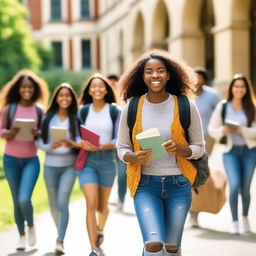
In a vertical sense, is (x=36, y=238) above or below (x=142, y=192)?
below

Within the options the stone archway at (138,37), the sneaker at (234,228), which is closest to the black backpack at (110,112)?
the sneaker at (234,228)

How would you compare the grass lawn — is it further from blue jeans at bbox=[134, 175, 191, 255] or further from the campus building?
the campus building

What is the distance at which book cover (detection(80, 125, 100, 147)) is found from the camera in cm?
679

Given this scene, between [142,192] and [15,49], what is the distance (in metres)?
22.9

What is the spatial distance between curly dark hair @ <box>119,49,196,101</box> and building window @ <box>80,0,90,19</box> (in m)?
49.2

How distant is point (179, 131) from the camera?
4.72 meters

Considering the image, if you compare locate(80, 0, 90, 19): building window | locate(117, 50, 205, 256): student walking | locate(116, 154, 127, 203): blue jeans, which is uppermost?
locate(80, 0, 90, 19): building window

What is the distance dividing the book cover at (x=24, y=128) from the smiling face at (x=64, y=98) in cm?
34

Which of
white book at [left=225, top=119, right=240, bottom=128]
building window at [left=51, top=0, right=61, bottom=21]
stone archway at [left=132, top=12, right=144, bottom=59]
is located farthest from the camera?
building window at [left=51, top=0, right=61, bottom=21]

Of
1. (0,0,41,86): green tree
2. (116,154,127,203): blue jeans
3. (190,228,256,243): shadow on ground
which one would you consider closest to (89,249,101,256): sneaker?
(190,228,256,243): shadow on ground

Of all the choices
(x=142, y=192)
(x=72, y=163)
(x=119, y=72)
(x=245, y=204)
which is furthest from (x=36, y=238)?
(x=119, y=72)

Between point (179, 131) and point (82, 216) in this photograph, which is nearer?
point (179, 131)

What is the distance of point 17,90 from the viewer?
298 inches

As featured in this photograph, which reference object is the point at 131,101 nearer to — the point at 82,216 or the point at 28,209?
the point at 28,209
